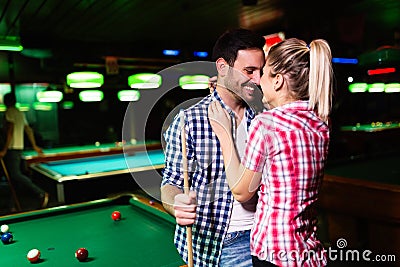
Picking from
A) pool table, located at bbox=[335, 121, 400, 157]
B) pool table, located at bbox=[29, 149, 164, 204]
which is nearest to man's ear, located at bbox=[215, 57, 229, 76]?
pool table, located at bbox=[29, 149, 164, 204]

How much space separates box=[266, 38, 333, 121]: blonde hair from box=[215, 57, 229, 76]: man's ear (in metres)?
0.23

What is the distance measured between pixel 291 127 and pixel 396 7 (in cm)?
444

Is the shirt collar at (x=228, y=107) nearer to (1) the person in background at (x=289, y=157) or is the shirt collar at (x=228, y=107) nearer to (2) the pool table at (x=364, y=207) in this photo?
(1) the person in background at (x=289, y=157)

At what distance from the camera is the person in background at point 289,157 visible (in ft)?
3.89

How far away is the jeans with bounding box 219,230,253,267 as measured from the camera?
1.43 metres

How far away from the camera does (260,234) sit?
4.04 feet

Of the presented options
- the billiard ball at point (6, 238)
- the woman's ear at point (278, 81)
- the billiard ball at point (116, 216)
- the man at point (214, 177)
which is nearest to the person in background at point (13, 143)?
the billiard ball at point (116, 216)

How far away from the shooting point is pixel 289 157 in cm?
118

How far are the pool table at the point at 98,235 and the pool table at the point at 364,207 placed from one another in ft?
5.61

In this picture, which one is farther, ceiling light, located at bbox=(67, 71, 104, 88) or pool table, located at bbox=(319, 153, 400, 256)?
ceiling light, located at bbox=(67, 71, 104, 88)

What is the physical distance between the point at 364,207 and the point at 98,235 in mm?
2234

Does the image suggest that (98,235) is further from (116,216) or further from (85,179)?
(85,179)

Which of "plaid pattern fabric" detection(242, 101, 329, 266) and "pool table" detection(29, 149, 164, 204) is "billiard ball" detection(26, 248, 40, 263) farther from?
"pool table" detection(29, 149, 164, 204)

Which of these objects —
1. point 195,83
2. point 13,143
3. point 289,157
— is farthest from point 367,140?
point 289,157
